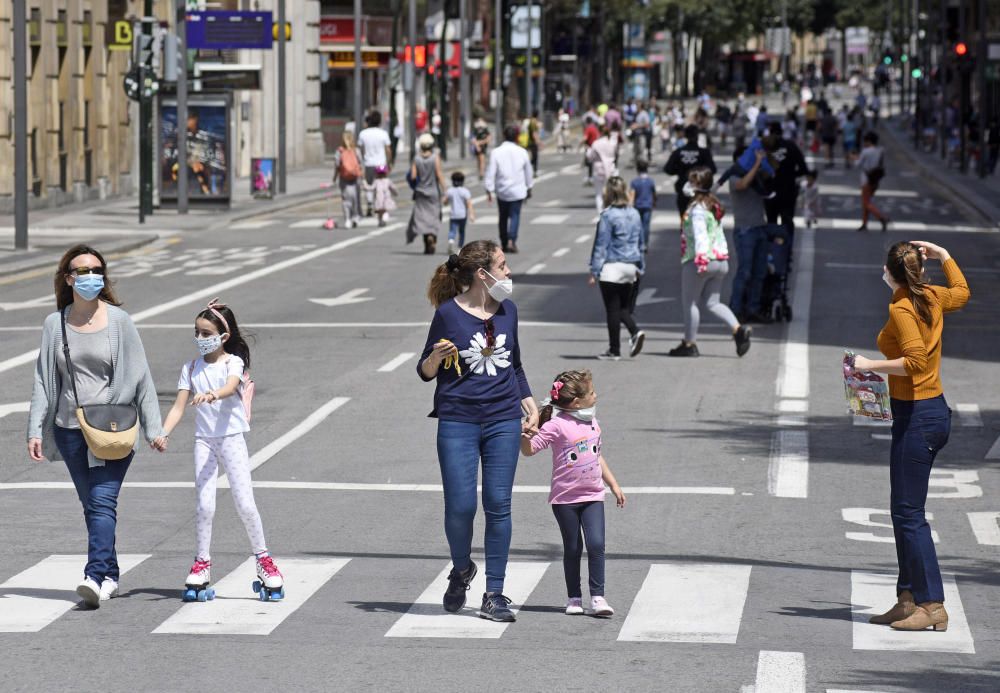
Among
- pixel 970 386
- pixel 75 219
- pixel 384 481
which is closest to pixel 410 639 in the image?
pixel 384 481

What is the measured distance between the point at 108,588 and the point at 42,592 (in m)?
0.45

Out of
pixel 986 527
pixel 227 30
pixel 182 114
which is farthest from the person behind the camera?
pixel 227 30

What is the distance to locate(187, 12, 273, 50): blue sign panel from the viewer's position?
44.7 meters

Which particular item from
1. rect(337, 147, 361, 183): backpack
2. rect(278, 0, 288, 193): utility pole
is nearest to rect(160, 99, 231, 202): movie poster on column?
rect(337, 147, 361, 183): backpack

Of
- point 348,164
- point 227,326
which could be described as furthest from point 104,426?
point 348,164

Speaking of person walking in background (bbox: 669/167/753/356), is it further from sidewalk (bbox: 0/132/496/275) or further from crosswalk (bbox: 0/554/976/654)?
sidewalk (bbox: 0/132/496/275)

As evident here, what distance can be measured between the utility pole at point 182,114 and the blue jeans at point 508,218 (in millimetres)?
9788

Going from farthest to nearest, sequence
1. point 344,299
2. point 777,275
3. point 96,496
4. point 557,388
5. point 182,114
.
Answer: point 182,114 → point 344,299 → point 777,275 → point 96,496 → point 557,388

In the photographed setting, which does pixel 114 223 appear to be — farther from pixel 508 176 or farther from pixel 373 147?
pixel 508 176

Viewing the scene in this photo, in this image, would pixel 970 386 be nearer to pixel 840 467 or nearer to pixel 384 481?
pixel 840 467

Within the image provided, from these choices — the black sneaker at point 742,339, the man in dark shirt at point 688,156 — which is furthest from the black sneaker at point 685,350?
the man in dark shirt at point 688,156

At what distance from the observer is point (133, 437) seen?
32.3 ft

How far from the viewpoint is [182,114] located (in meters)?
40.2

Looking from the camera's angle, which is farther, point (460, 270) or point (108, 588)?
point (108, 588)
